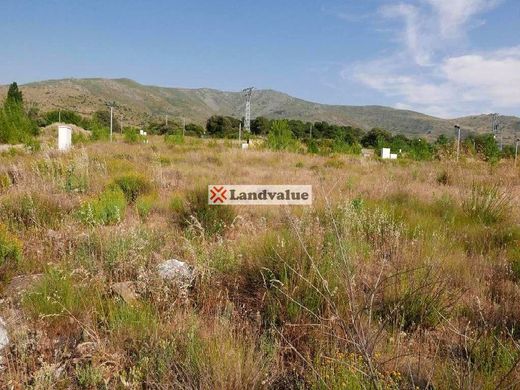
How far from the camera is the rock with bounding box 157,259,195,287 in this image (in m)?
2.62

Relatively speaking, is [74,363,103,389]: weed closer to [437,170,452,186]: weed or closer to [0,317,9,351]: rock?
[0,317,9,351]: rock

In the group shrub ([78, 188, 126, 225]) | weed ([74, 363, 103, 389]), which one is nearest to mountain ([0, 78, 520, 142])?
shrub ([78, 188, 126, 225])

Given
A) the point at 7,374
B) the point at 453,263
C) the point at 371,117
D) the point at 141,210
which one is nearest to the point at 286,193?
the point at 141,210

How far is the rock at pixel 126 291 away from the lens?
7.97ft

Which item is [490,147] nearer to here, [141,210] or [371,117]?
[141,210]

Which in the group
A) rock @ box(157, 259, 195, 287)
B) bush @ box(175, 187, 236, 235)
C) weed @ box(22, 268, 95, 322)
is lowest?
weed @ box(22, 268, 95, 322)

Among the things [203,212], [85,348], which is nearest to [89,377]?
[85,348]

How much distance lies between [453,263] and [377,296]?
0.98m

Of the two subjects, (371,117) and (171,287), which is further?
(371,117)

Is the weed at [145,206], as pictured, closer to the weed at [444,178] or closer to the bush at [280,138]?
the weed at [444,178]

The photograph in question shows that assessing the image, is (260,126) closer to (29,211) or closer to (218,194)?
(218,194)

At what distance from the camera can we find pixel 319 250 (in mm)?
2793

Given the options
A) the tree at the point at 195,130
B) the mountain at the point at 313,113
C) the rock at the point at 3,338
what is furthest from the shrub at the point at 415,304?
the mountain at the point at 313,113

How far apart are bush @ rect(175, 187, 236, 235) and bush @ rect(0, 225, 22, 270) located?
1737mm
